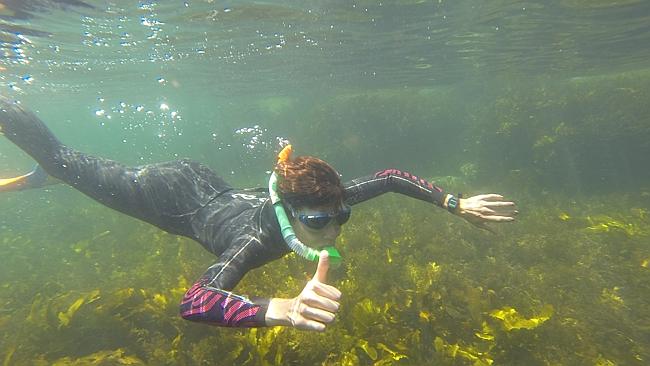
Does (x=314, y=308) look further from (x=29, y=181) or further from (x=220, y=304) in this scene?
(x=29, y=181)

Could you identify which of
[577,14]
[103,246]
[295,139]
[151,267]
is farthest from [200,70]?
[577,14]

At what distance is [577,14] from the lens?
1580 centimetres

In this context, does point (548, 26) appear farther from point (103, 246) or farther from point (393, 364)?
point (103, 246)

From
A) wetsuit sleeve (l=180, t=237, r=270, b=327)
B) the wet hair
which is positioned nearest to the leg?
wetsuit sleeve (l=180, t=237, r=270, b=327)

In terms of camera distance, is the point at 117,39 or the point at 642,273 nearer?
the point at 642,273

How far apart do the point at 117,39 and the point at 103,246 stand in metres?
10.2

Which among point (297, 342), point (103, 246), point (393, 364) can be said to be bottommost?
point (103, 246)

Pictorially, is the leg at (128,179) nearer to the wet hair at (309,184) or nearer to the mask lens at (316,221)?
the wet hair at (309,184)

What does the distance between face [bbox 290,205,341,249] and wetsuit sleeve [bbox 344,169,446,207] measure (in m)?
1.32

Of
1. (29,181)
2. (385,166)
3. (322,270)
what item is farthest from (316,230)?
(385,166)

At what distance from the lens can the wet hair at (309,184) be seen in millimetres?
3170

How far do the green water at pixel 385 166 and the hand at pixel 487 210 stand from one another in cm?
161

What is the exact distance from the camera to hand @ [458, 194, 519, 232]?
14.1ft

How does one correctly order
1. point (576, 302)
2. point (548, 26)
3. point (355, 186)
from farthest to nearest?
point (548, 26) < point (576, 302) < point (355, 186)
